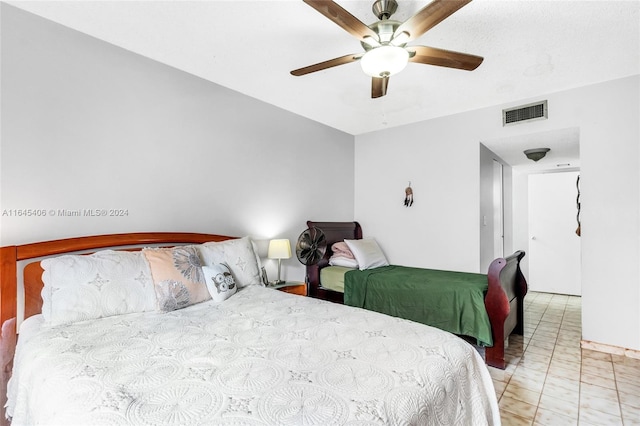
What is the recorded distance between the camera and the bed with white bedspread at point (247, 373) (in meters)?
0.88

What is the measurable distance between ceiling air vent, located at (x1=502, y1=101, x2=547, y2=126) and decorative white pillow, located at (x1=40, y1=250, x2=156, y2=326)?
12.3 ft

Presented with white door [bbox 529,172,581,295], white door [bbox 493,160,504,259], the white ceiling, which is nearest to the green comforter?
white door [bbox 493,160,504,259]

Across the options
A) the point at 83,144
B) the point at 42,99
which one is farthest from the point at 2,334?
the point at 42,99

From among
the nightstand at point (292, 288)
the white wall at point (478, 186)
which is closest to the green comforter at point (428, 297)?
the nightstand at point (292, 288)

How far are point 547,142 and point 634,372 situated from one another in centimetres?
237

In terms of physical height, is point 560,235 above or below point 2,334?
above

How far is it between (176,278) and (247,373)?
1103 mm

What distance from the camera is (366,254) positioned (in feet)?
12.3

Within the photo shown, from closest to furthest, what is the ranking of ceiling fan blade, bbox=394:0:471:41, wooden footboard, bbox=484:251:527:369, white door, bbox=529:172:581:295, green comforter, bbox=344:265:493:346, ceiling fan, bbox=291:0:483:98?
ceiling fan blade, bbox=394:0:471:41 → ceiling fan, bbox=291:0:483:98 → wooden footboard, bbox=484:251:527:369 → green comforter, bbox=344:265:493:346 → white door, bbox=529:172:581:295

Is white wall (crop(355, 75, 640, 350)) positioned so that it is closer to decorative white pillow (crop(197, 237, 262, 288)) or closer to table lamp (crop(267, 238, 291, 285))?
table lamp (crop(267, 238, 291, 285))

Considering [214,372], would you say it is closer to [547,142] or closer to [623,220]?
[623,220]

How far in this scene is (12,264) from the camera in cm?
177

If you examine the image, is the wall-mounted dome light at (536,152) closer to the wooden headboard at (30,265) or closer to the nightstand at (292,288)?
the nightstand at (292,288)

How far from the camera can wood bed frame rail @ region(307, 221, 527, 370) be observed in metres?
2.51
